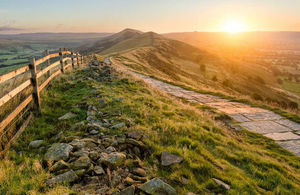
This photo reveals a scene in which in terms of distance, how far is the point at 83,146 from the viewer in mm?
4113

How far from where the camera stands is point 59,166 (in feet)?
11.2

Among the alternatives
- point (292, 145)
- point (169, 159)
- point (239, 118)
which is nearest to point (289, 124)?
point (239, 118)

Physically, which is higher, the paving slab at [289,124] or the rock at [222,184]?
the rock at [222,184]

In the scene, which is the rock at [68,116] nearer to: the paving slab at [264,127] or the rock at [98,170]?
the rock at [98,170]

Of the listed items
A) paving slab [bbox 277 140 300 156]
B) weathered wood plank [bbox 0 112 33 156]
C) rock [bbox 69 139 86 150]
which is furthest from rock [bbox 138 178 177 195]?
paving slab [bbox 277 140 300 156]

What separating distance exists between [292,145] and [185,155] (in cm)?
480

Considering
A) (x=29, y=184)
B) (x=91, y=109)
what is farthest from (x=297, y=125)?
(x=29, y=184)

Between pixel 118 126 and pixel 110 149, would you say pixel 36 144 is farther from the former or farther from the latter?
pixel 118 126

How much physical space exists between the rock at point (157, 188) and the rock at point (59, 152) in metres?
1.76

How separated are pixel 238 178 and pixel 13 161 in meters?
4.67

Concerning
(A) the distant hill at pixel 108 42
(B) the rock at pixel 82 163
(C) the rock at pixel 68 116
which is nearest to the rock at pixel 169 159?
(B) the rock at pixel 82 163

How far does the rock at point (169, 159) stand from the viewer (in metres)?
3.97

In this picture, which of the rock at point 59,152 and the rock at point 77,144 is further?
the rock at point 77,144

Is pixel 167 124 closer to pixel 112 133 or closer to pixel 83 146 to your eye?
pixel 112 133
